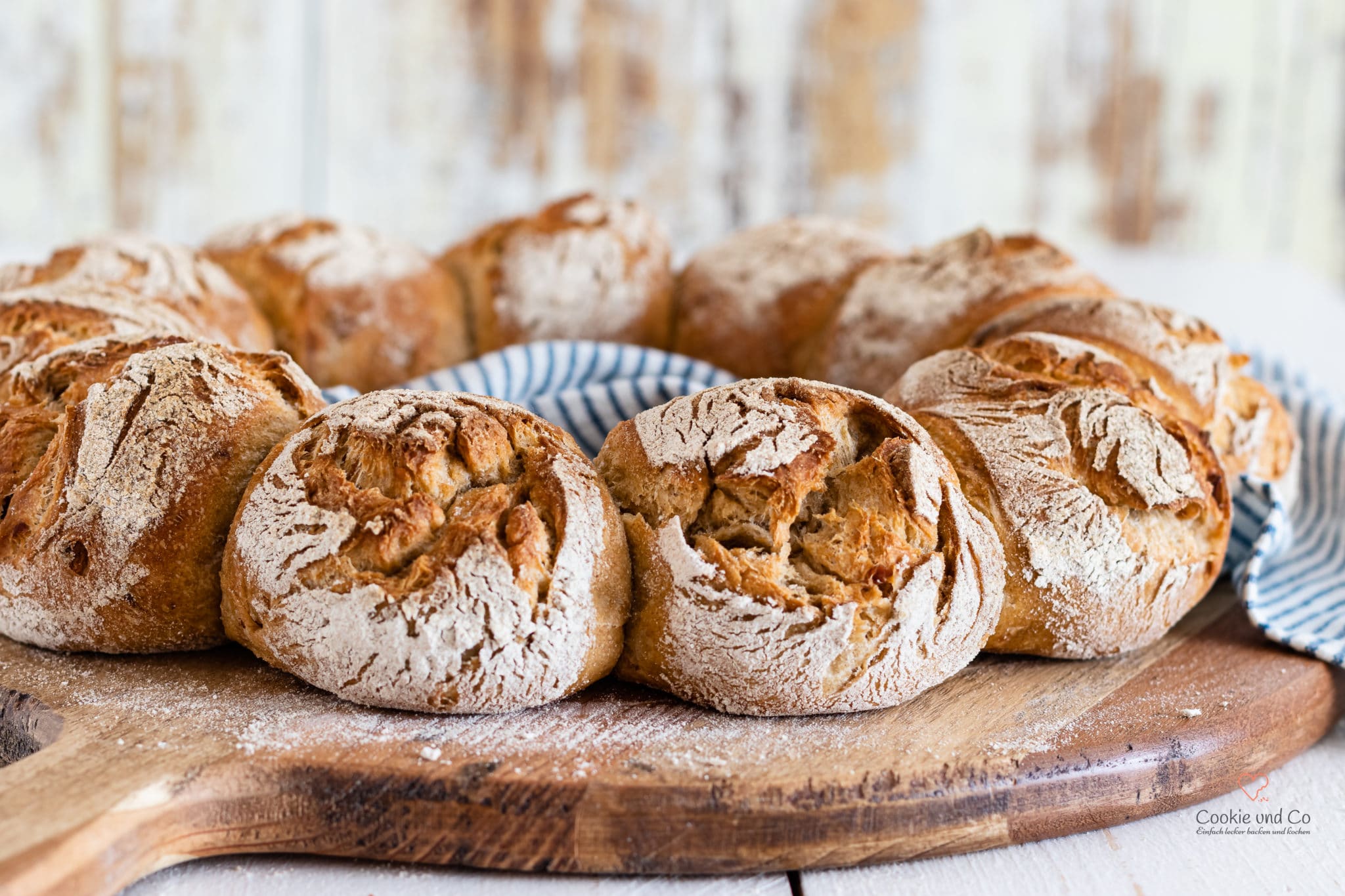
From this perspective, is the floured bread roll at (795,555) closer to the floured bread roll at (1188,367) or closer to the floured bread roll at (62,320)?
the floured bread roll at (1188,367)

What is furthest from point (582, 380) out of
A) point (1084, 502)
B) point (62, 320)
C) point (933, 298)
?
point (1084, 502)

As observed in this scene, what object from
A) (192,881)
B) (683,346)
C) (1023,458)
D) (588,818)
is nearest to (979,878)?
(588,818)

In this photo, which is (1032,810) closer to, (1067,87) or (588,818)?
(588,818)

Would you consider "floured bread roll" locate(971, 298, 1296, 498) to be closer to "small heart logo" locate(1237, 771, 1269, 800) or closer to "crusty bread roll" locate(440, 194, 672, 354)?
"small heart logo" locate(1237, 771, 1269, 800)

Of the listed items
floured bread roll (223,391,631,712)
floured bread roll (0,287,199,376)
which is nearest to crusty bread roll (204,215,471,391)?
floured bread roll (0,287,199,376)

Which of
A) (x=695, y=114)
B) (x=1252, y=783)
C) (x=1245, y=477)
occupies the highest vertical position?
(x=695, y=114)

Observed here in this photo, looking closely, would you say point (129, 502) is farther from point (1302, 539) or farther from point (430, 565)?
point (1302, 539)

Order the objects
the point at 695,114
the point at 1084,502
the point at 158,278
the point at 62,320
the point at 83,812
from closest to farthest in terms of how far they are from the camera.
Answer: the point at 83,812 → the point at 1084,502 → the point at 62,320 → the point at 158,278 → the point at 695,114
